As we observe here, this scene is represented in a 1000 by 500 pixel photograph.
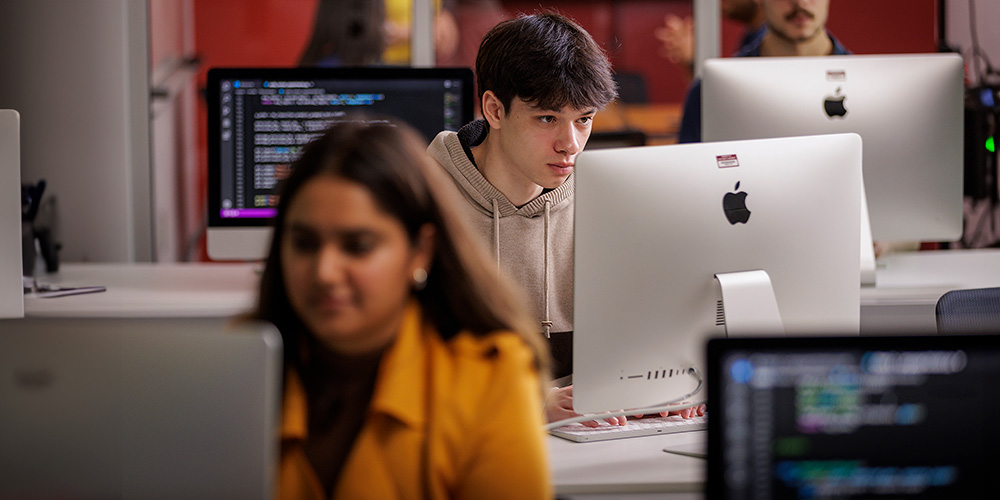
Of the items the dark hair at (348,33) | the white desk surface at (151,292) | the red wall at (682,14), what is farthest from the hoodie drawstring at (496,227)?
the dark hair at (348,33)

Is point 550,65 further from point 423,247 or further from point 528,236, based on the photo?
point 423,247

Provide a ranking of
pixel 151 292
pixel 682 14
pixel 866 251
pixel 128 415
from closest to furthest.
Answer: pixel 128 415 → pixel 866 251 → pixel 151 292 → pixel 682 14

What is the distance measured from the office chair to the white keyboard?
1.74ft

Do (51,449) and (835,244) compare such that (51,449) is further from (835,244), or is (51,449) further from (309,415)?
(835,244)

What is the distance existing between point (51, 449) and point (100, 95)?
306 cm

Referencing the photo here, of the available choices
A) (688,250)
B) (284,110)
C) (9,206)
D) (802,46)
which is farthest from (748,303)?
(802,46)

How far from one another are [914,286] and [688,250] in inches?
50.3

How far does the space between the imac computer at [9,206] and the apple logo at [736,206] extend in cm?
135

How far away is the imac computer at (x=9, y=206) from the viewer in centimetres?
202

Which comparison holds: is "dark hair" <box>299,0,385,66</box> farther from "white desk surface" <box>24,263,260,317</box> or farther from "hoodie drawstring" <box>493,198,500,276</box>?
"hoodie drawstring" <box>493,198,500,276</box>

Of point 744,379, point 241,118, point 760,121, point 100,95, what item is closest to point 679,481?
point 744,379

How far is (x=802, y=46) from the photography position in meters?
3.13

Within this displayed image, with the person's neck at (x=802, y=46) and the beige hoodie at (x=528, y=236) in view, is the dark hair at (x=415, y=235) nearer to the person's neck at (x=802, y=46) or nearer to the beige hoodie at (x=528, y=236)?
the beige hoodie at (x=528, y=236)

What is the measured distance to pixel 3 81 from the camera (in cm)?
351
